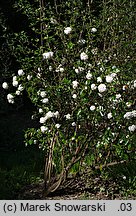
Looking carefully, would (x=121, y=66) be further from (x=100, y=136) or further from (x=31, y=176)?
(x=31, y=176)

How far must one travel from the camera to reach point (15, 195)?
4.07 metres

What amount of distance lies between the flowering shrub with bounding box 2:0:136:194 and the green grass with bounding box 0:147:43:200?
0.34 m

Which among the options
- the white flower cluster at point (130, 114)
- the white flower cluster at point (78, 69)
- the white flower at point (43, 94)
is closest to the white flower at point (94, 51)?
the white flower cluster at point (78, 69)

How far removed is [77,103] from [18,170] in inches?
50.9

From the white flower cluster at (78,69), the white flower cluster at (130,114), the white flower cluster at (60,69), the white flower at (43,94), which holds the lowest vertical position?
the white flower cluster at (130,114)

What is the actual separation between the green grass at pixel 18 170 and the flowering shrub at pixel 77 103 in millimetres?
340

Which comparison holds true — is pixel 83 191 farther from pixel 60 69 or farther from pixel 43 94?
pixel 60 69

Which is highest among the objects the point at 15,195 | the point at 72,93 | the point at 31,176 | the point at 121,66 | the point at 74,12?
the point at 74,12

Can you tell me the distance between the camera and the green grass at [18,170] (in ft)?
13.6

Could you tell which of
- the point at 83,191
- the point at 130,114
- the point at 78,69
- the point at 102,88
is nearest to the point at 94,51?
the point at 78,69

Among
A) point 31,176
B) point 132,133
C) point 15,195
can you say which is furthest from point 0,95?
point 132,133

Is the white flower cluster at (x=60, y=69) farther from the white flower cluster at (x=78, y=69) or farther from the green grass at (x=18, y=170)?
the green grass at (x=18, y=170)

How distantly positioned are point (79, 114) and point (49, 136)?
40 cm

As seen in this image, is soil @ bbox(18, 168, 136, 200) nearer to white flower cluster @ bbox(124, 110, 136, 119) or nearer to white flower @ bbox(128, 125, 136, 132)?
white flower @ bbox(128, 125, 136, 132)
